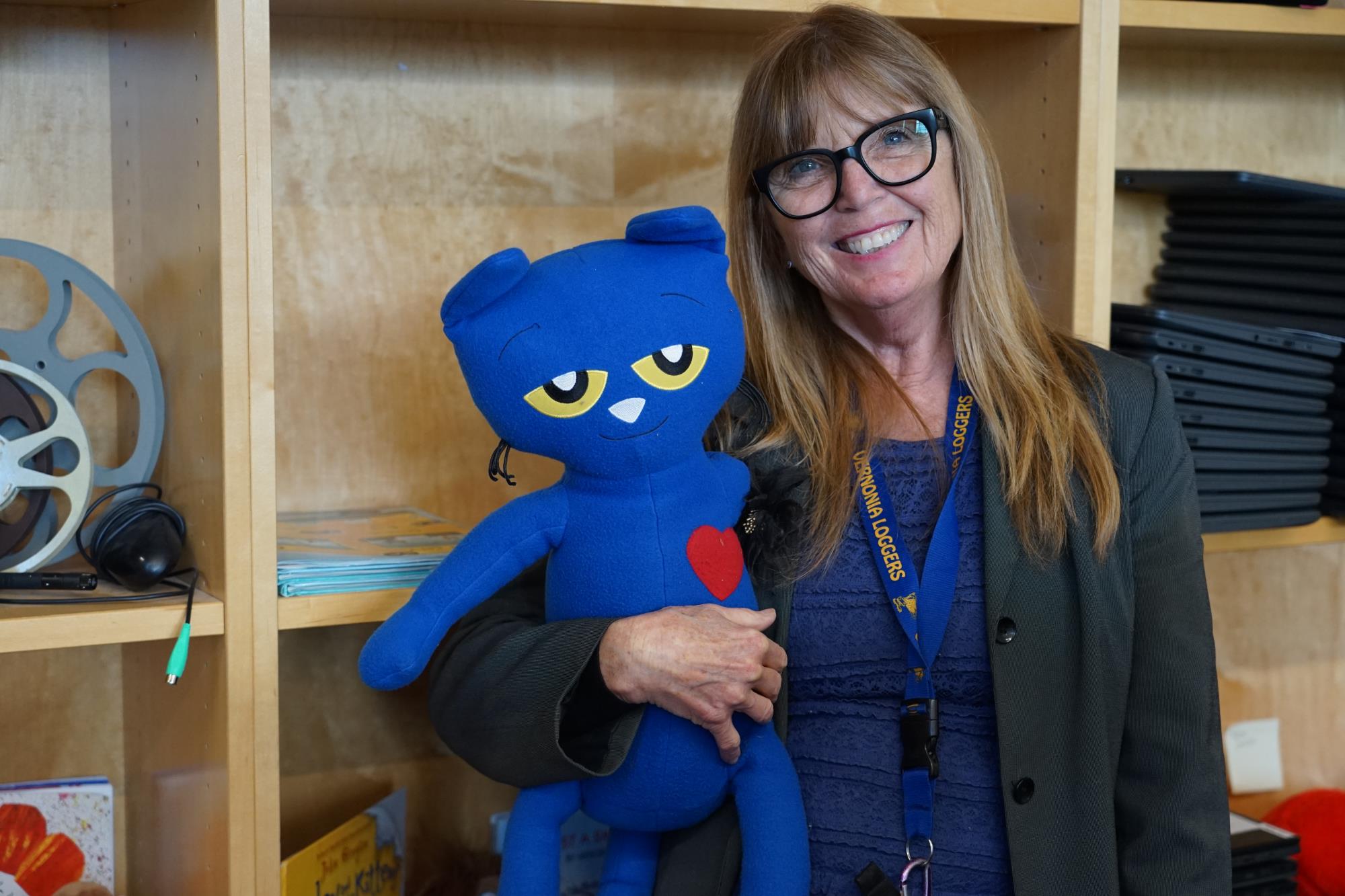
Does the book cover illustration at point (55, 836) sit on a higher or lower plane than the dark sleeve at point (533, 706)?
lower

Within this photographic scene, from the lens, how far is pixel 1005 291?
125cm

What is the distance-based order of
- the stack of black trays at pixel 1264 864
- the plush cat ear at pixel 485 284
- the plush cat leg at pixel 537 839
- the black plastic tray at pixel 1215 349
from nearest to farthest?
the plush cat ear at pixel 485 284, the plush cat leg at pixel 537 839, the black plastic tray at pixel 1215 349, the stack of black trays at pixel 1264 864

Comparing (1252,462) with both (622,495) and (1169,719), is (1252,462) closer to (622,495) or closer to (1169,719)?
(1169,719)

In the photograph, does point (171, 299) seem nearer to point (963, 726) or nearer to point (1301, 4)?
point (963, 726)

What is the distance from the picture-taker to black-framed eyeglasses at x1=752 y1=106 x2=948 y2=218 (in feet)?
3.83

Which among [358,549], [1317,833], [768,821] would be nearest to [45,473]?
[358,549]

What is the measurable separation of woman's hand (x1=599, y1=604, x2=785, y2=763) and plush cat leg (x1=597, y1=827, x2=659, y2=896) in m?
0.16

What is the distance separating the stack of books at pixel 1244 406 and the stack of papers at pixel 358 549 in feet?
2.79

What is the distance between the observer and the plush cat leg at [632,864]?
44.1 inches

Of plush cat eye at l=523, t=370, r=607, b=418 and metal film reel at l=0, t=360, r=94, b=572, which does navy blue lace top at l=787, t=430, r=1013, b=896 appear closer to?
plush cat eye at l=523, t=370, r=607, b=418

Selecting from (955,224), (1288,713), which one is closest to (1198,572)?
(955,224)

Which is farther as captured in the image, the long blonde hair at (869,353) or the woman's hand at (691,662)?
the long blonde hair at (869,353)

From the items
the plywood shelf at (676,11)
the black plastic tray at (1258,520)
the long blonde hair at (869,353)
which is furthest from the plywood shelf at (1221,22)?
the black plastic tray at (1258,520)

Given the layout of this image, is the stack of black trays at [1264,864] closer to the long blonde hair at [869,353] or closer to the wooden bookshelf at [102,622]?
the long blonde hair at [869,353]
